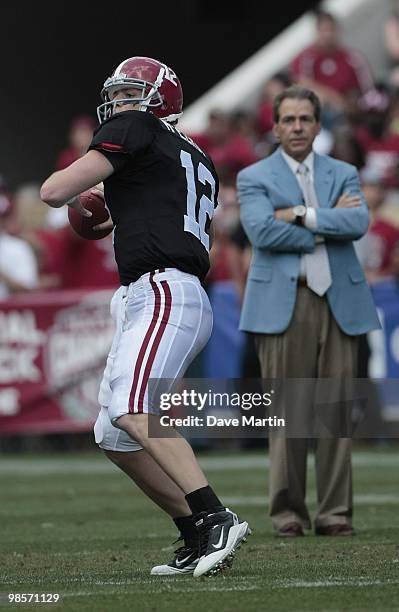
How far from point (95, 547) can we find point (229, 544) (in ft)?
5.41

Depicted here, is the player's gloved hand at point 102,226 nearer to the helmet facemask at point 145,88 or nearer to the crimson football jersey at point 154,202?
the crimson football jersey at point 154,202

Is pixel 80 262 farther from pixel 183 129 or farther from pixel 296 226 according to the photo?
pixel 296 226

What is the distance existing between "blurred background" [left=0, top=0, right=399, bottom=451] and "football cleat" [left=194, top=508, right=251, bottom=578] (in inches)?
130

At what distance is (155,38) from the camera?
20.1m

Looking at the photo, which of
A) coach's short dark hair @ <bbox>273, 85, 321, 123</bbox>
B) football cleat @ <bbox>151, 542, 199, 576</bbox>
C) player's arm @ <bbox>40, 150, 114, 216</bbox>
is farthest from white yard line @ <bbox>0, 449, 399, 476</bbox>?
player's arm @ <bbox>40, 150, 114, 216</bbox>

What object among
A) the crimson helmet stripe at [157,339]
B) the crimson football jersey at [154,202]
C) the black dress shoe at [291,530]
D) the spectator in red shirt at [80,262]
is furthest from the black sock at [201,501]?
the spectator in red shirt at [80,262]

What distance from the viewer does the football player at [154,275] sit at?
19.4 feet

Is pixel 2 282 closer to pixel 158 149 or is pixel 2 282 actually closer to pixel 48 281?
pixel 48 281

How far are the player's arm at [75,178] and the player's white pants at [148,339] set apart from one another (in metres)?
0.46

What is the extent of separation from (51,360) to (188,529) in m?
7.73

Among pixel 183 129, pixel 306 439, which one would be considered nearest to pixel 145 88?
pixel 306 439

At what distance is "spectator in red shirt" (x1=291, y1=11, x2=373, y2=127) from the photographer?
1703 centimetres

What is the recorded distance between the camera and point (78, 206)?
6336 millimetres

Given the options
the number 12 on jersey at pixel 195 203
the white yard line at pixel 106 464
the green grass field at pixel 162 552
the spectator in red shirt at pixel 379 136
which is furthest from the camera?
the spectator in red shirt at pixel 379 136
